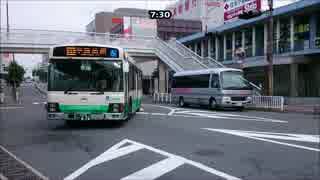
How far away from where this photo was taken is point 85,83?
42.0 ft

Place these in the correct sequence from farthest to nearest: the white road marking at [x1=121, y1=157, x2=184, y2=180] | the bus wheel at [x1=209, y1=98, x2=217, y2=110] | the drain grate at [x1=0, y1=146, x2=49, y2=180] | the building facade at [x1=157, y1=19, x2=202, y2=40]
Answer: the building facade at [x1=157, y1=19, x2=202, y2=40], the bus wheel at [x1=209, y1=98, x2=217, y2=110], the white road marking at [x1=121, y1=157, x2=184, y2=180], the drain grate at [x1=0, y1=146, x2=49, y2=180]

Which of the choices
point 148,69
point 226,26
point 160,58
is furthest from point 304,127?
point 148,69

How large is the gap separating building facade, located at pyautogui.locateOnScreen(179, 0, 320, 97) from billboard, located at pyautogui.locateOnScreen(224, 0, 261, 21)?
3455mm

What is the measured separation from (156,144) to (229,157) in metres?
2.44

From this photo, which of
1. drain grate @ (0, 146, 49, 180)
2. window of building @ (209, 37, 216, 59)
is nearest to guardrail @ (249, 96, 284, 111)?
drain grate @ (0, 146, 49, 180)

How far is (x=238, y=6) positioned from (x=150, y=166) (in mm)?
24973

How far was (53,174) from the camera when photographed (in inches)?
277

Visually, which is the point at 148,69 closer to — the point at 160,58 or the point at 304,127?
the point at 160,58

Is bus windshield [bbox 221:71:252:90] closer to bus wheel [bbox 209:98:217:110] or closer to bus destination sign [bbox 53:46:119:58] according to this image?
bus wheel [bbox 209:98:217:110]

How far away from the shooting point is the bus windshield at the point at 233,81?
23.2m

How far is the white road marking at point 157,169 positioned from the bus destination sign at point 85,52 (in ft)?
19.3

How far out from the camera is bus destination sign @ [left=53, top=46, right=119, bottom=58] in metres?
12.9

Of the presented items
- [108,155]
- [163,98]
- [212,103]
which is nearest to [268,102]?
[212,103]

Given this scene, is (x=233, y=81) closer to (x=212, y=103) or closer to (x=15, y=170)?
(x=212, y=103)
